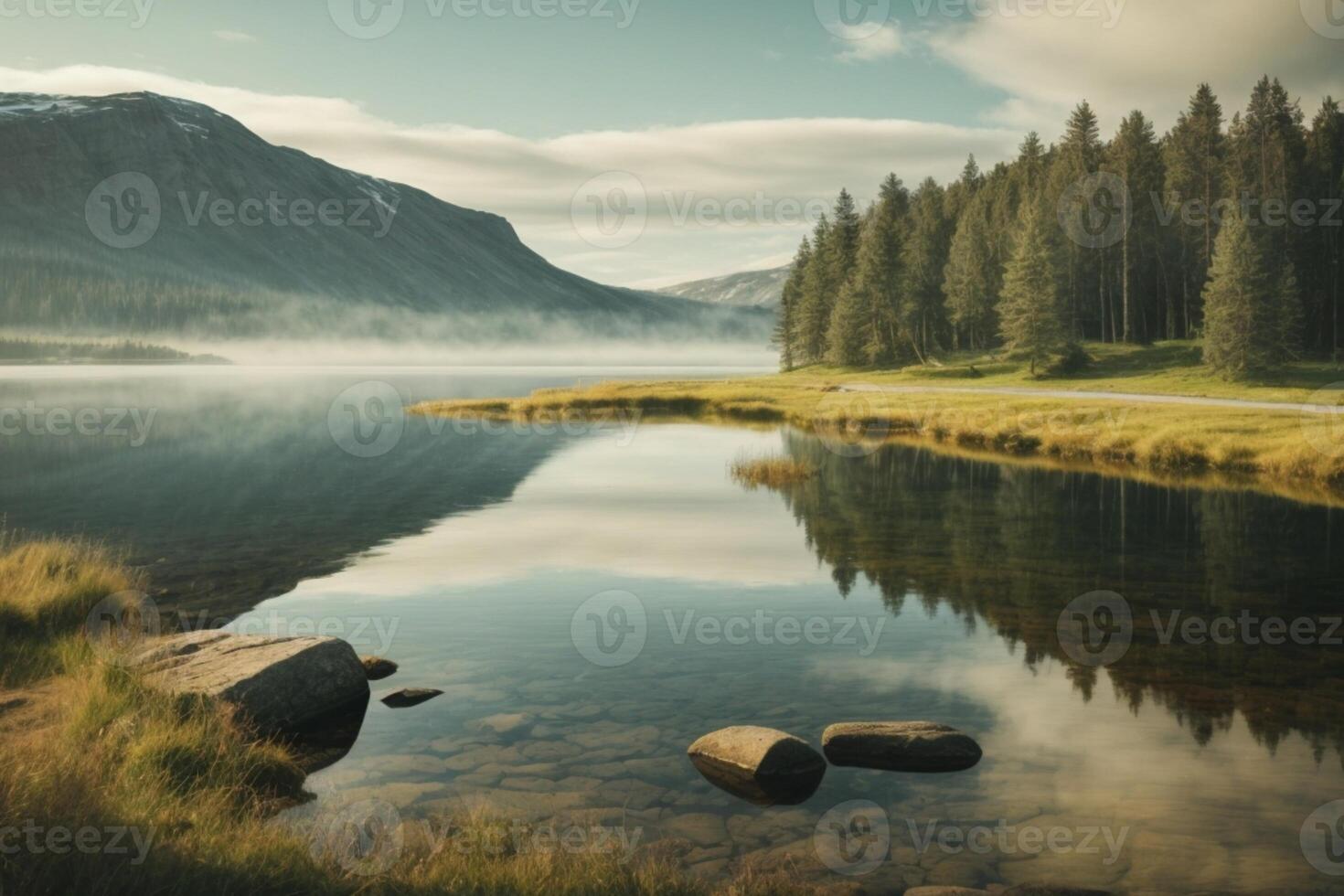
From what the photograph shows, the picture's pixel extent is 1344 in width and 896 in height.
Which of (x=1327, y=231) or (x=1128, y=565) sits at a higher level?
(x=1327, y=231)

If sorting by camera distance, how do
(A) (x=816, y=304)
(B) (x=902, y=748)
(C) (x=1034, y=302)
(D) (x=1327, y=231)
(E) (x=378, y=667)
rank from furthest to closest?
1. (A) (x=816, y=304)
2. (D) (x=1327, y=231)
3. (C) (x=1034, y=302)
4. (E) (x=378, y=667)
5. (B) (x=902, y=748)

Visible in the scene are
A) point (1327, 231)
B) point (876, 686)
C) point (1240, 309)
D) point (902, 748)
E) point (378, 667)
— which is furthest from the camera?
point (1327, 231)

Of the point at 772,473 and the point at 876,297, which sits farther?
the point at 876,297

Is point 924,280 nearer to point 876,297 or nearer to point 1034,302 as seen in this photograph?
point 876,297

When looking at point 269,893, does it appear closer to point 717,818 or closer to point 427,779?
point 427,779

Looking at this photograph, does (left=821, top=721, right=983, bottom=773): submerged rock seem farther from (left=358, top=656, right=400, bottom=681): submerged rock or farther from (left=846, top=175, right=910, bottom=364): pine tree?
(left=846, top=175, right=910, bottom=364): pine tree

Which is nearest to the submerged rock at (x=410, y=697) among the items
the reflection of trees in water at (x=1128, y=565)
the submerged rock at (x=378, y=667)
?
the submerged rock at (x=378, y=667)

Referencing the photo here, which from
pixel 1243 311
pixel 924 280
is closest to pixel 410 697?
pixel 1243 311

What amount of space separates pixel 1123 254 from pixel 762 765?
100935 mm

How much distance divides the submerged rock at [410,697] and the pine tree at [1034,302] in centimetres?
7967

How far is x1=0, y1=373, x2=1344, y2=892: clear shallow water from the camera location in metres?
10.2

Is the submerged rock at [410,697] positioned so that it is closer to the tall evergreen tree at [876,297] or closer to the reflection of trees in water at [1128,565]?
the reflection of trees in water at [1128,565]

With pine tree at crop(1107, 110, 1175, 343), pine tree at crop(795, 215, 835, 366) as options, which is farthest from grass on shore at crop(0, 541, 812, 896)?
pine tree at crop(795, 215, 835, 366)

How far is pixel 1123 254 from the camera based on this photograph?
321ft
